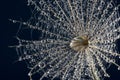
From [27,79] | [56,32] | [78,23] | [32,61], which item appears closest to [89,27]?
[78,23]

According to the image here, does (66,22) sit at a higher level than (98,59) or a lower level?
higher

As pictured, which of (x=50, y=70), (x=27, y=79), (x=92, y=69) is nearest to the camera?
(x=92, y=69)

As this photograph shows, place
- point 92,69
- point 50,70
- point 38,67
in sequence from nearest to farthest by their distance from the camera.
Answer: point 92,69 < point 50,70 < point 38,67

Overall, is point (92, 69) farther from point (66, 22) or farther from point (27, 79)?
point (27, 79)

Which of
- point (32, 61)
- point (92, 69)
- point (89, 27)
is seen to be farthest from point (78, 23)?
point (32, 61)

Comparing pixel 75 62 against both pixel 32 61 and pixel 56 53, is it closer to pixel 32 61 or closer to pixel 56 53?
pixel 56 53

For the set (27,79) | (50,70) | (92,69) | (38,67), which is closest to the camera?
(92,69)

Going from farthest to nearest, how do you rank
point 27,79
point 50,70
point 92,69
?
point 27,79
point 50,70
point 92,69

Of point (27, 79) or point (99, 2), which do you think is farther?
point (27, 79)

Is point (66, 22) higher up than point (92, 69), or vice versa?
point (66, 22)
